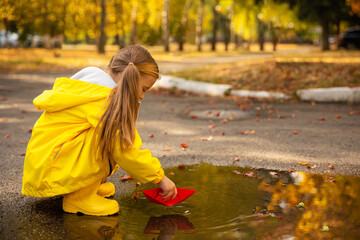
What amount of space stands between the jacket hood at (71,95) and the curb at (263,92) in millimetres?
6570

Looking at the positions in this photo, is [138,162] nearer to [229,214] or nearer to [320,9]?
[229,214]

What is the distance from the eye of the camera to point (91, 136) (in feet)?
9.57

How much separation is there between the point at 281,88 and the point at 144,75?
692 cm

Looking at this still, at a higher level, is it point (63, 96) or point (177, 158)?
point (63, 96)

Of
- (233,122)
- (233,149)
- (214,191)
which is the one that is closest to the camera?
(214,191)

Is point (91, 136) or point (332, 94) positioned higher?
point (91, 136)

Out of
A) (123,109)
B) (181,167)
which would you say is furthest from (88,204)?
(181,167)

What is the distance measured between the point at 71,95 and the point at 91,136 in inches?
12.5

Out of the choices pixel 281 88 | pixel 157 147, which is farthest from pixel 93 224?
pixel 281 88

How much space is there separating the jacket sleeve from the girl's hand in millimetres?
86

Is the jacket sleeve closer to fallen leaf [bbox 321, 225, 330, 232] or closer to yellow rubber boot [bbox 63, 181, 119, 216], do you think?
yellow rubber boot [bbox 63, 181, 119, 216]

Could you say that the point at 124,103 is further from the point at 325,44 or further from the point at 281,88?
the point at 325,44

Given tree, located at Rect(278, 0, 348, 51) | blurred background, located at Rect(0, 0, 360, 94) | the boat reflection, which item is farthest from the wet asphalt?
tree, located at Rect(278, 0, 348, 51)

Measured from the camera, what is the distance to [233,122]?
6625 millimetres
